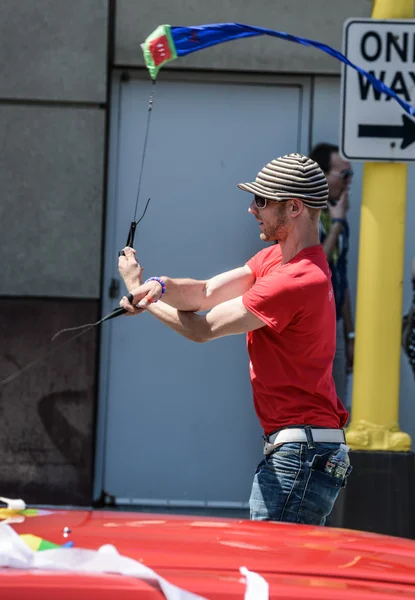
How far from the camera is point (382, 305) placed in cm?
568

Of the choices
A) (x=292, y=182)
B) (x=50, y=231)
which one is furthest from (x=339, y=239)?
(x=292, y=182)

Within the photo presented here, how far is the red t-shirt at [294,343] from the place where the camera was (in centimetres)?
357

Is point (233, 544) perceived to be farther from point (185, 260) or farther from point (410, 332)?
point (410, 332)

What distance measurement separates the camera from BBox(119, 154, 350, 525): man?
3598mm

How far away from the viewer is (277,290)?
3562 millimetres

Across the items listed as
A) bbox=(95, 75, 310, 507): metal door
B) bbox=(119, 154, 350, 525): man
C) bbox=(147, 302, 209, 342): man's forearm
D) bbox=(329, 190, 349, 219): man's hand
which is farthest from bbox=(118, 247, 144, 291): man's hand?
bbox=(329, 190, 349, 219): man's hand

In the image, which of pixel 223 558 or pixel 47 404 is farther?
pixel 47 404

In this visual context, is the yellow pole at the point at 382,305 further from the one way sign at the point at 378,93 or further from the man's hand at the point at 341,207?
the man's hand at the point at 341,207

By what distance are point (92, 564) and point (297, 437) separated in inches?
65.7

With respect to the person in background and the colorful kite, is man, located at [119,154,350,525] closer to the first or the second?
the colorful kite

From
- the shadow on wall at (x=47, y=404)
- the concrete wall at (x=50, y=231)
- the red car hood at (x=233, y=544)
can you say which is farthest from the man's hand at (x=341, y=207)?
the red car hood at (x=233, y=544)

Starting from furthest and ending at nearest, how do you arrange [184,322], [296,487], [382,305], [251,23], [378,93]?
[251,23] → [382,305] → [378,93] → [184,322] → [296,487]

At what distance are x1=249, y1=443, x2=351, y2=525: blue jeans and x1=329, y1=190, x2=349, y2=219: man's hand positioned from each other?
3.46 meters

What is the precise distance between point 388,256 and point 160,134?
212cm
